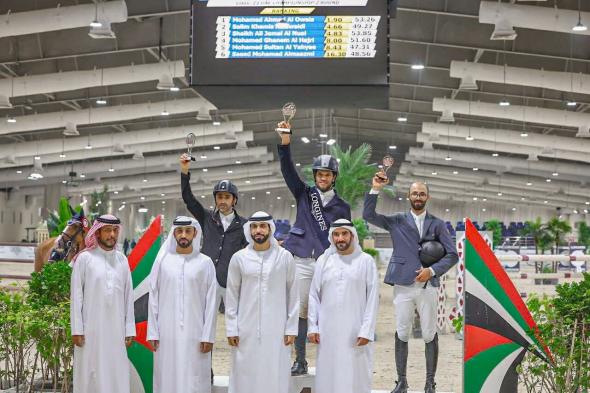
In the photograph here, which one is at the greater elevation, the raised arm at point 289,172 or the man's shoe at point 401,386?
the raised arm at point 289,172

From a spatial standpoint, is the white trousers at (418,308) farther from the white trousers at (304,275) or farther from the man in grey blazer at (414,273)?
the white trousers at (304,275)

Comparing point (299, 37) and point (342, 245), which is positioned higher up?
point (299, 37)

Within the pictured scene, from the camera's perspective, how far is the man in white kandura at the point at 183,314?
14.1ft

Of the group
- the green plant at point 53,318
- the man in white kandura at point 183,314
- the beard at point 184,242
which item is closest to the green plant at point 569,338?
the man in white kandura at point 183,314

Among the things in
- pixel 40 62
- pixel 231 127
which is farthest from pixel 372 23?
pixel 231 127

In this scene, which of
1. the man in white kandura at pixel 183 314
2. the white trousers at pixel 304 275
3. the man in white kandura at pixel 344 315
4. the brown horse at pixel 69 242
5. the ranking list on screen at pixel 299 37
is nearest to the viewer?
the man in white kandura at pixel 344 315

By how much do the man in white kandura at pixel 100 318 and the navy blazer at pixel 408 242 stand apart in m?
1.79

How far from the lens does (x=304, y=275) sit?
465 cm

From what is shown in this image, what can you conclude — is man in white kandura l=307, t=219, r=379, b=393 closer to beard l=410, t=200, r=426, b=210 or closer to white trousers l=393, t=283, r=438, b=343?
white trousers l=393, t=283, r=438, b=343

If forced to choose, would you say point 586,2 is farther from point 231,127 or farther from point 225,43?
point 231,127

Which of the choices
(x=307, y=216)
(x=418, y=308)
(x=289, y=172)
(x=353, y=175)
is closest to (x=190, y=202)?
(x=289, y=172)

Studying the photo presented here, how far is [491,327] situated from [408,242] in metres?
0.81

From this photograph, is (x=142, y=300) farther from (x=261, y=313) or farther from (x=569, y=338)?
(x=569, y=338)

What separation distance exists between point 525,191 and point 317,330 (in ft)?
116
